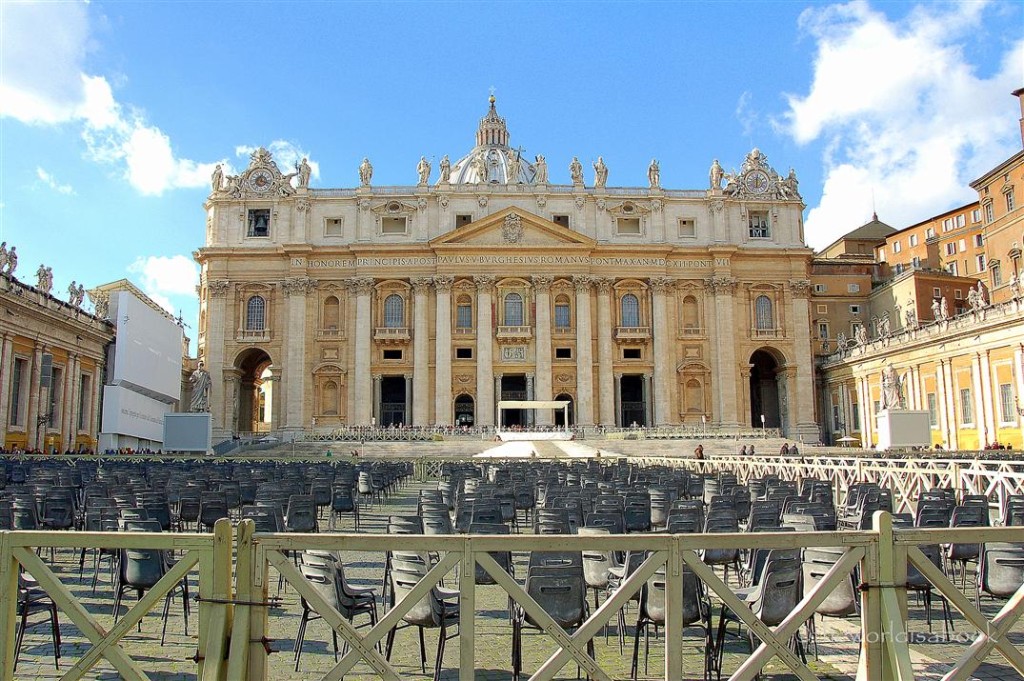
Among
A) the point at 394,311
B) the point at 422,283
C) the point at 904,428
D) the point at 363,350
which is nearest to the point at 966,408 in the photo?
the point at 904,428

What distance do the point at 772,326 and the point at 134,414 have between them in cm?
4507

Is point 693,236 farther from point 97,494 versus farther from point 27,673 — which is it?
point 27,673

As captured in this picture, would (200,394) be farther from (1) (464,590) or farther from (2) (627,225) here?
(1) (464,590)

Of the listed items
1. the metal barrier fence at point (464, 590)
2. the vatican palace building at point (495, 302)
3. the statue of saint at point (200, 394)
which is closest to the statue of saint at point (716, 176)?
the vatican palace building at point (495, 302)

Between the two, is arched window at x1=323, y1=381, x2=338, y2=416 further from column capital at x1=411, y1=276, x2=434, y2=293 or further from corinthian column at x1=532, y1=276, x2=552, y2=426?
corinthian column at x1=532, y1=276, x2=552, y2=426

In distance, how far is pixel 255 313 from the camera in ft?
204

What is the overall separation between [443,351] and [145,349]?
19.9 metres

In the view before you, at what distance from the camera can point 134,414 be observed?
49.3m

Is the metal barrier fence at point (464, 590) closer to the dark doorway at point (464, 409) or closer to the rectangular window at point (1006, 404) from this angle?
the rectangular window at point (1006, 404)

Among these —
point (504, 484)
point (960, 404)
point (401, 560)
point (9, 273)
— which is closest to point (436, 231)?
point (9, 273)

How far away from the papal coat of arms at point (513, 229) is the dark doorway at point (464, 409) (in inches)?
475

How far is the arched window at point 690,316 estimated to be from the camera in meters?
62.3

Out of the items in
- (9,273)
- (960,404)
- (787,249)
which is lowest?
(960,404)

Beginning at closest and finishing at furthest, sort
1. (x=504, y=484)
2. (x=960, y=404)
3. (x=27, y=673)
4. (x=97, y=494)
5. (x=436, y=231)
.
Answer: (x=27, y=673), (x=97, y=494), (x=504, y=484), (x=960, y=404), (x=436, y=231)
